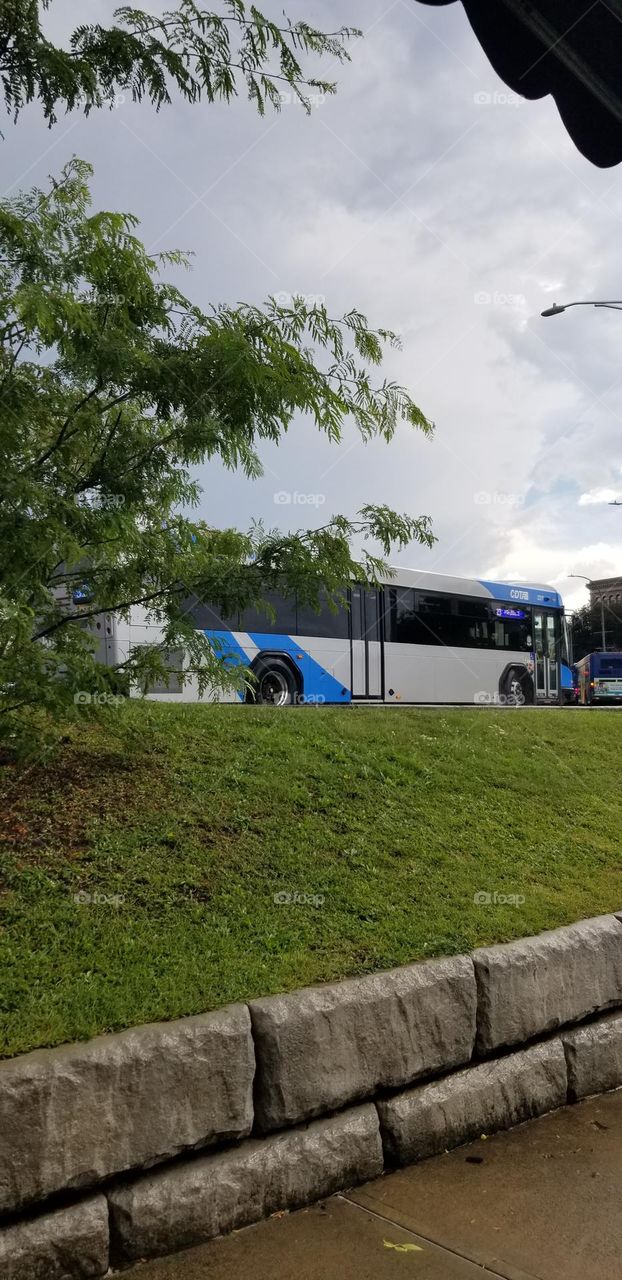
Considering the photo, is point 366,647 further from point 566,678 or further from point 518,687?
point 566,678

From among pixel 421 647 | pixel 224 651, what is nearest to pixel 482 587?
pixel 421 647

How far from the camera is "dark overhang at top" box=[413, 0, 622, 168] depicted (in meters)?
2.01

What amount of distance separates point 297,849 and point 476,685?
57.3 ft

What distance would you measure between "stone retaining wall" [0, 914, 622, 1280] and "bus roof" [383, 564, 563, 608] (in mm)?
15083

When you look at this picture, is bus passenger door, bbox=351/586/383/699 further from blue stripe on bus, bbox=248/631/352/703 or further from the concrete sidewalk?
the concrete sidewalk

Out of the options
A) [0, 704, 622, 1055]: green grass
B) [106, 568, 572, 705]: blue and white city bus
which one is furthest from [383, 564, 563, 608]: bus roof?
[0, 704, 622, 1055]: green grass

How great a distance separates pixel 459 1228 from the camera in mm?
3135

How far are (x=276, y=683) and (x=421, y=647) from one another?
4549mm

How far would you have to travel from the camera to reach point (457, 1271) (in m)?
2.86

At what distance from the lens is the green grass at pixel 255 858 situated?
353cm

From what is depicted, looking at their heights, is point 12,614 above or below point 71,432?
below

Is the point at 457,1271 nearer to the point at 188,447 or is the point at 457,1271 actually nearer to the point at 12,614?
the point at 12,614

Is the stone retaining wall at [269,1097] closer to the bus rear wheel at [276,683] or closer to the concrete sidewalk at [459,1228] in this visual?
the concrete sidewalk at [459,1228]

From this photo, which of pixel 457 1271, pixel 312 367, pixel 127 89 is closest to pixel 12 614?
pixel 312 367
